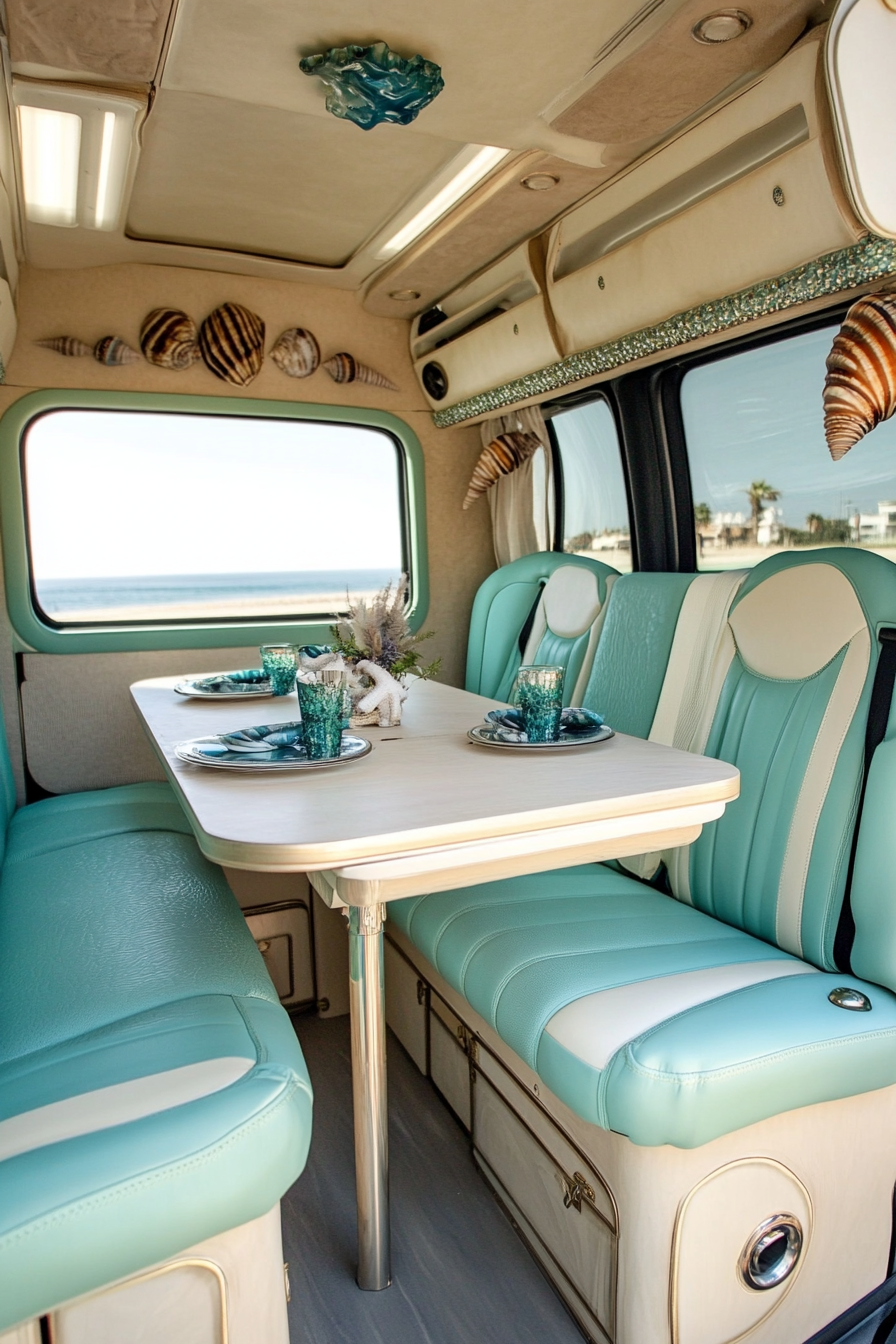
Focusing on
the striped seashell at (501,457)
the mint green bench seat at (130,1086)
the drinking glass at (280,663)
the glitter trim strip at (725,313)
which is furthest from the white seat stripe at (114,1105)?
the striped seashell at (501,457)

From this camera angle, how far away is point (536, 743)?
1.60 metres

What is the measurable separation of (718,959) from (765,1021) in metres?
0.23

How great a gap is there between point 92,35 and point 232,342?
4.81 feet

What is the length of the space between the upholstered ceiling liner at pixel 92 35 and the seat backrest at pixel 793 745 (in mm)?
1539

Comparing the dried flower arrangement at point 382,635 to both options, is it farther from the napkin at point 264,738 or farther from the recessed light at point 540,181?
the recessed light at point 540,181

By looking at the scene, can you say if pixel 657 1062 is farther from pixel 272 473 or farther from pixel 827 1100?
pixel 272 473

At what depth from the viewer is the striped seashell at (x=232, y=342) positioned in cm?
296

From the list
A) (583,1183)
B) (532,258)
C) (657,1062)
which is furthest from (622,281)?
(583,1183)

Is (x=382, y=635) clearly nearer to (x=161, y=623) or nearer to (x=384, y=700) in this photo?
(x=384, y=700)

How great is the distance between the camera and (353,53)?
61.2 inches

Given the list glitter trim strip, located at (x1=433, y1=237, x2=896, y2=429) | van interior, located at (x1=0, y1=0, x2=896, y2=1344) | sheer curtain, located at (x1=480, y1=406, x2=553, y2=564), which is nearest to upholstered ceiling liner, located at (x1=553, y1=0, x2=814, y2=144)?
van interior, located at (x1=0, y1=0, x2=896, y2=1344)

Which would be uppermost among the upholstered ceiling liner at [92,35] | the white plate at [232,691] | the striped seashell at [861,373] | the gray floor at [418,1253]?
the upholstered ceiling liner at [92,35]

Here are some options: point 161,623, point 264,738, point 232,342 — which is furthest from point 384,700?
point 232,342

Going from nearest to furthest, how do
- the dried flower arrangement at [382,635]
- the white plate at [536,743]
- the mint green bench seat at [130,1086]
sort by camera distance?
the mint green bench seat at [130,1086] → the white plate at [536,743] → the dried flower arrangement at [382,635]
